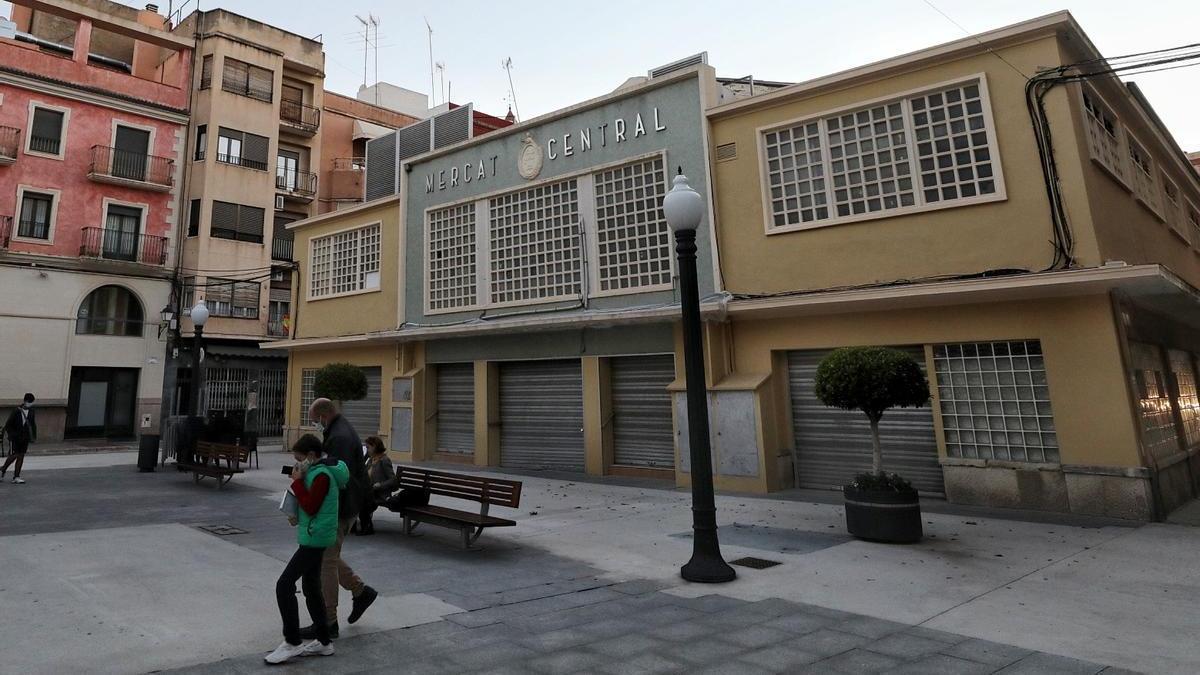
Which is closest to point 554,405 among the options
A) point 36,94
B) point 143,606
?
point 143,606

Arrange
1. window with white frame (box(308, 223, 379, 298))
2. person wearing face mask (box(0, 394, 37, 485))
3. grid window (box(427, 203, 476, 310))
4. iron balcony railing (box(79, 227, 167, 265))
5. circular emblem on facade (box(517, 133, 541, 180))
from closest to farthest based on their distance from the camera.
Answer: person wearing face mask (box(0, 394, 37, 485)) < circular emblem on facade (box(517, 133, 541, 180)) < grid window (box(427, 203, 476, 310)) < window with white frame (box(308, 223, 379, 298)) < iron balcony railing (box(79, 227, 167, 265))

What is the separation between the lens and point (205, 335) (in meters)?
26.1

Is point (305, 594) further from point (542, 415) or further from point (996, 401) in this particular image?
point (542, 415)

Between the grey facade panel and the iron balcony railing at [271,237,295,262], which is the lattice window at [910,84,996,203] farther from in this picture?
the iron balcony railing at [271,237,295,262]

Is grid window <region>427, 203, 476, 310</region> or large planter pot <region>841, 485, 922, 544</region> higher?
grid window <region>427, 203, 476, 310</region>

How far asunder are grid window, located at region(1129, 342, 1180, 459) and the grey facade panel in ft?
63.1

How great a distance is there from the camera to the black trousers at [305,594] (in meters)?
4.02

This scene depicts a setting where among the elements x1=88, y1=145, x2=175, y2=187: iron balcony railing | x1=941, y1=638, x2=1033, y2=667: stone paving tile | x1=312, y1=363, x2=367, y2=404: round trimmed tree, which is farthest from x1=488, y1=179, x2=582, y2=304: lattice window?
x1=88, y1=145, x2=175, y2=187: iron balcony railing

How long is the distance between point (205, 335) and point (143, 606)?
24800mm

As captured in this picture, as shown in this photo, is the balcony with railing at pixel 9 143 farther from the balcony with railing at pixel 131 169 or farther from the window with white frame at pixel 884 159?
the window with white frame at pixel 884 159

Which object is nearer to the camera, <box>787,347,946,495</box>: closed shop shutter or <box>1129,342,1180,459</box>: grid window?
<box>1129,342,1180,459</box>: grid window

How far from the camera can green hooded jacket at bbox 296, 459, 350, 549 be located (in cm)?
415

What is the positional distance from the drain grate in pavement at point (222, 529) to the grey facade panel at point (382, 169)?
13964 millimetres

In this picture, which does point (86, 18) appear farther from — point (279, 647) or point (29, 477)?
point (279, 647)
